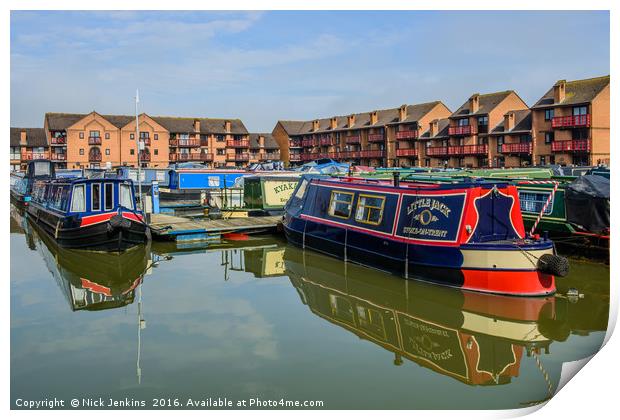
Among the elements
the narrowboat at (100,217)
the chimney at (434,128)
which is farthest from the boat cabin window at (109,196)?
the chimney at (434,128)

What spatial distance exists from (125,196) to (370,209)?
30.1 ft

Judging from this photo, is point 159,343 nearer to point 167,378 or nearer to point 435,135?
point 167,378

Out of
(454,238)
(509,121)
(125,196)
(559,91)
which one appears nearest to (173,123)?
(509,121)

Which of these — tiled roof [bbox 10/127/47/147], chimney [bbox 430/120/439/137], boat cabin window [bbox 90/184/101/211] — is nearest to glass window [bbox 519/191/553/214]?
boat cabin window [bbox 90/184/101/211]

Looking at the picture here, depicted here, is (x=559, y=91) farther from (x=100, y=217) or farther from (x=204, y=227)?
(x=100, y=217)

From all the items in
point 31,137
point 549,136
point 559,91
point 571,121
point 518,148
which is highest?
point 559,91

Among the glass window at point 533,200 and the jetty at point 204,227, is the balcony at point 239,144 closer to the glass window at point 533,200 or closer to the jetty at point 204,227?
the jetty at point 204,227

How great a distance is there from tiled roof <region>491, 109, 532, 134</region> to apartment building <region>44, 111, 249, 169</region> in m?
35.3

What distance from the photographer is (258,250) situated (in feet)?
66.0

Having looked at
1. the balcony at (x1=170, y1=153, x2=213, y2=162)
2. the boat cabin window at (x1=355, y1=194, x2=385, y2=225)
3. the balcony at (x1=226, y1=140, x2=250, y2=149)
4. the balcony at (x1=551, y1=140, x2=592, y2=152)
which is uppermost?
the balcony at (x1=226, y1=140, x2=250, y2=149)

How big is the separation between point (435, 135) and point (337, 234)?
43642 mm

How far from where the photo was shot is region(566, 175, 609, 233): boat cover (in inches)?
625

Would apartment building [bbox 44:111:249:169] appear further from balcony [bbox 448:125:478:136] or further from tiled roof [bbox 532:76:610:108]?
tiled roof [bbox 532:76:610:108]

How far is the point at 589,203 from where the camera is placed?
1614cm
